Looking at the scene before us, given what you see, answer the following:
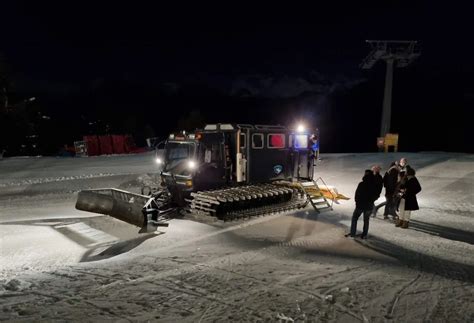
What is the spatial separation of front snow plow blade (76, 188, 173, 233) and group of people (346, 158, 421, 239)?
478 cm

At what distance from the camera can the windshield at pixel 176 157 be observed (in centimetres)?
1114

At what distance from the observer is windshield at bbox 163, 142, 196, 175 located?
11141 millimetres

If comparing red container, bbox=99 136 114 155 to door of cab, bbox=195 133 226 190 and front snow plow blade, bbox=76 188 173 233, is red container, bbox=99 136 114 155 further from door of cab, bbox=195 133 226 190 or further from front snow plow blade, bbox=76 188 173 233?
door of cab, bbox=195 133 226 190

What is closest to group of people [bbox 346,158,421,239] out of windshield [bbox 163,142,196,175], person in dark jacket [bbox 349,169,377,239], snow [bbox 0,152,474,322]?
person in dark jacket [bbox 349,169,377,239]

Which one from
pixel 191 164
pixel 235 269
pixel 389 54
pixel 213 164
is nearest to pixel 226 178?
pixel 213 164

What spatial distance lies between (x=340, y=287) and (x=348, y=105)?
8573cm

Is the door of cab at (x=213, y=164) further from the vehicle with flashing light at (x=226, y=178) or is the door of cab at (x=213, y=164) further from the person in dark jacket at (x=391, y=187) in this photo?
the person in dark jacket at (x=391, y=187)

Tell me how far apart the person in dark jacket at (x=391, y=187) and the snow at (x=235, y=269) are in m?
0.42

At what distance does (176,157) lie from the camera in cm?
1154

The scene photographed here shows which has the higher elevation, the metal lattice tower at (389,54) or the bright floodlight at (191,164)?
the metal lattice tower at (389,54)

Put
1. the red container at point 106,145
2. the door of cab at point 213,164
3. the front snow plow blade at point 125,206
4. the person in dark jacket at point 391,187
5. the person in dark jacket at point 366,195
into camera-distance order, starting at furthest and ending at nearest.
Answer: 1. the red container at point 106,145
2. the door of cab at point 213,164
3. the person in dark jacket at point 391,187
4. the front snow plow blade at point 125,206
5. the person in dark jacket at point 366,195

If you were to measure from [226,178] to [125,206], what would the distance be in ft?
10.5

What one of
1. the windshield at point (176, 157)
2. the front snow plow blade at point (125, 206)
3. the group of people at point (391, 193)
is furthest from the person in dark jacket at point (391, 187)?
the front snow plow blade at point (125, 206)

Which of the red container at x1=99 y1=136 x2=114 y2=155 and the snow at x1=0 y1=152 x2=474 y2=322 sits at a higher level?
the red container at x1=99 y1=136 x2=114 y2=155
